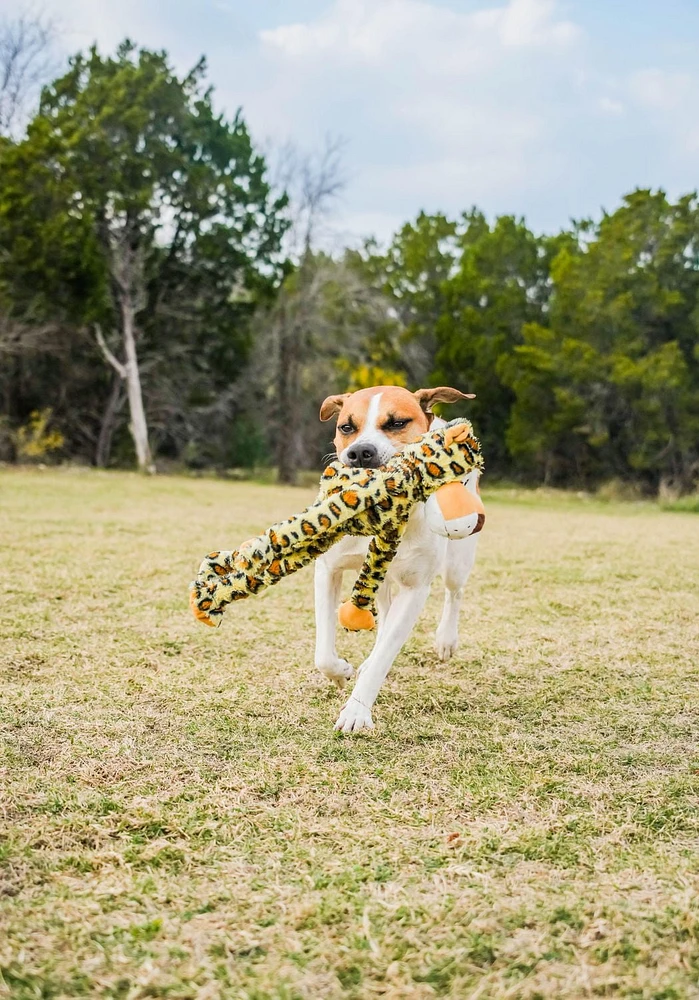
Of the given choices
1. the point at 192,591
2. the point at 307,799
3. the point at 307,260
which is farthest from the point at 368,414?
the point at 307,260

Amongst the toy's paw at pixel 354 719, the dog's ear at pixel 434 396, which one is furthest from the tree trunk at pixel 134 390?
the toy's paw at pixel 354 719

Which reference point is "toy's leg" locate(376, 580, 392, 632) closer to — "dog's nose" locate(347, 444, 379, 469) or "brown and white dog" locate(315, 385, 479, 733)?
"brown and white dog" locate(315, 385, 479, 733)

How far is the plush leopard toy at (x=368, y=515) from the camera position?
3012 millimetres

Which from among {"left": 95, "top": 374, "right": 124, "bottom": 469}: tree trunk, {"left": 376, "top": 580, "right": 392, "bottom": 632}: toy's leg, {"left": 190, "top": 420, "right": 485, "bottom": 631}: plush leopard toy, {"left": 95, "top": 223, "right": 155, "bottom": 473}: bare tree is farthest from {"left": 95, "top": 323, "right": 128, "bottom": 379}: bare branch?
{"left": 190, "top": 420, "right": 485, "bottom": 631}: plush leopard toy

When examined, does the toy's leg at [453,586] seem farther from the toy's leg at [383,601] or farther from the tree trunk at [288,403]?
the tree trunk at [288,403]

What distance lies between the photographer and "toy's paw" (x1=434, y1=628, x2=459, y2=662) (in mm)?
4208

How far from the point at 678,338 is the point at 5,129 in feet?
53.8

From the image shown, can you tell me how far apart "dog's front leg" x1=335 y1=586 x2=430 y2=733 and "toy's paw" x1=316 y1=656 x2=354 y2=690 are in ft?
0.56

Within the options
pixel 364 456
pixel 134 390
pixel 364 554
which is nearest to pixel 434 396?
pixel 364 456

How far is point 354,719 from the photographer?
3.10m

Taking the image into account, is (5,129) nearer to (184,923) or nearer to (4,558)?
(4,558)

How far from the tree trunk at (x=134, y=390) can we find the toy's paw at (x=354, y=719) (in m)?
18.8

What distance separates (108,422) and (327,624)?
1984 centimetres

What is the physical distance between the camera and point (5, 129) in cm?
2050
